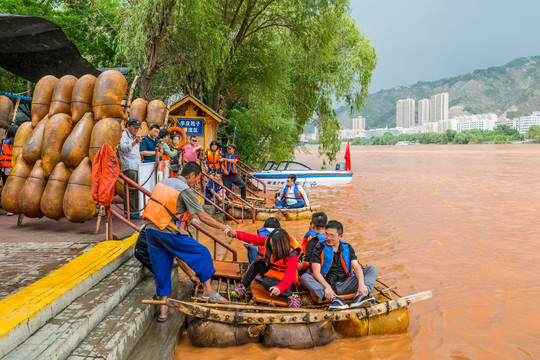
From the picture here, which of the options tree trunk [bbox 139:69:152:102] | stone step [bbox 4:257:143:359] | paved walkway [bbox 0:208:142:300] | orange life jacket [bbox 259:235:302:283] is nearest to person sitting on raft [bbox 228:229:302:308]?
orange life jacket [bbox 259:235:302:283]

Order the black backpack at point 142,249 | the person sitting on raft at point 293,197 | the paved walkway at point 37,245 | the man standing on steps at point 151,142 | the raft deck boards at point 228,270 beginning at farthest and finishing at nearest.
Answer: the person sitting on raft at point 293,197, the man standing on steps at point 151,142, the raft deck boards at point 228,270, the black backpack at point 142,249, the paved walkway at point 37,245

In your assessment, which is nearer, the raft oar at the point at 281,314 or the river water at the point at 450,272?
the raft oar at the point at 281,314

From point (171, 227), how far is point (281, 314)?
154 centimetres

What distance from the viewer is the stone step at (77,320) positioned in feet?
8.75

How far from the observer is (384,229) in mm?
10602

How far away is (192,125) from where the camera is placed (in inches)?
539

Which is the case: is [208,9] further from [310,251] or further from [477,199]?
[477,199]

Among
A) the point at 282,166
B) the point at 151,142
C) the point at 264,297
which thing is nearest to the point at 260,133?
the point at 282,166

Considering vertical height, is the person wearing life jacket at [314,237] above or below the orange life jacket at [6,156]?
below

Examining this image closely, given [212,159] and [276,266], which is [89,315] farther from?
[212,159]

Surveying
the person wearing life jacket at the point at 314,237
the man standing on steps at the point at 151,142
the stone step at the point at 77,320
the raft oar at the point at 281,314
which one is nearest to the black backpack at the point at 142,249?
the stone step at the point at 77,320

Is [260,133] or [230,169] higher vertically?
[260,133]

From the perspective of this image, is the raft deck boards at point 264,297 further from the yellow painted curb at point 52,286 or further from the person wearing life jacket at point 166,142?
the person wearing life jacket at point 166,142

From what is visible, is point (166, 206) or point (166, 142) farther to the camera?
point (166, 142)
